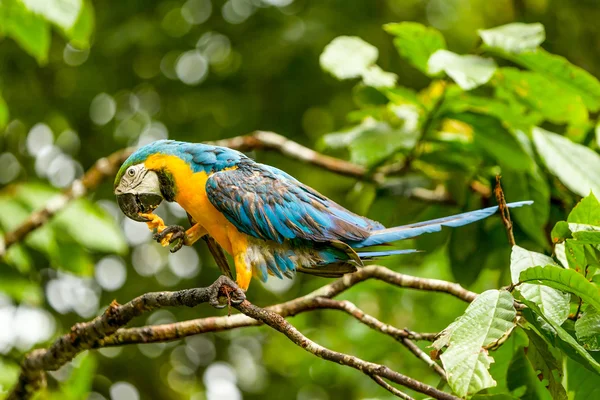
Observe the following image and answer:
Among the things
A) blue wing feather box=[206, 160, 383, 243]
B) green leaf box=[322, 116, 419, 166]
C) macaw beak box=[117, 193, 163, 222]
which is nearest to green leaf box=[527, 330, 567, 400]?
blue wing feather box=[206, 160, 383, 243]

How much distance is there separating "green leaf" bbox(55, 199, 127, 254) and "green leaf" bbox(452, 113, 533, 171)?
82.4 inches

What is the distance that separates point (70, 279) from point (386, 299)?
3067mm

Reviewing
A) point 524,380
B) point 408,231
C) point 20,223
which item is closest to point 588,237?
point 408,231

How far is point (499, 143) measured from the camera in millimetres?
3105

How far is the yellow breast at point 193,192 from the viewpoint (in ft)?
7.31

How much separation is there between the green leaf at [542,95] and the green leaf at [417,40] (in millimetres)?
326

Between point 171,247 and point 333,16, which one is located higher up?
point 171,247

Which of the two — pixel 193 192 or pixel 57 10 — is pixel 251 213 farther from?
pixel 57 10

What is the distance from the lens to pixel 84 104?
20.4ft

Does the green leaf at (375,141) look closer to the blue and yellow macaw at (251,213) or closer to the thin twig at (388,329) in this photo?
the thin twig at (388,329)

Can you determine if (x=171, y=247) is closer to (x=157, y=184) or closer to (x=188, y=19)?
(x=157, y=184)

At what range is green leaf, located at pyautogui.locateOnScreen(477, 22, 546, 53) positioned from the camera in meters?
3.04

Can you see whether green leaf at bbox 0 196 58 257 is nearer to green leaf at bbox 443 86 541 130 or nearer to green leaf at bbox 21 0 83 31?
green leaf at bbox 21 0 83 31

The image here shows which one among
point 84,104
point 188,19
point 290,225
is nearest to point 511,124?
point 290,225
